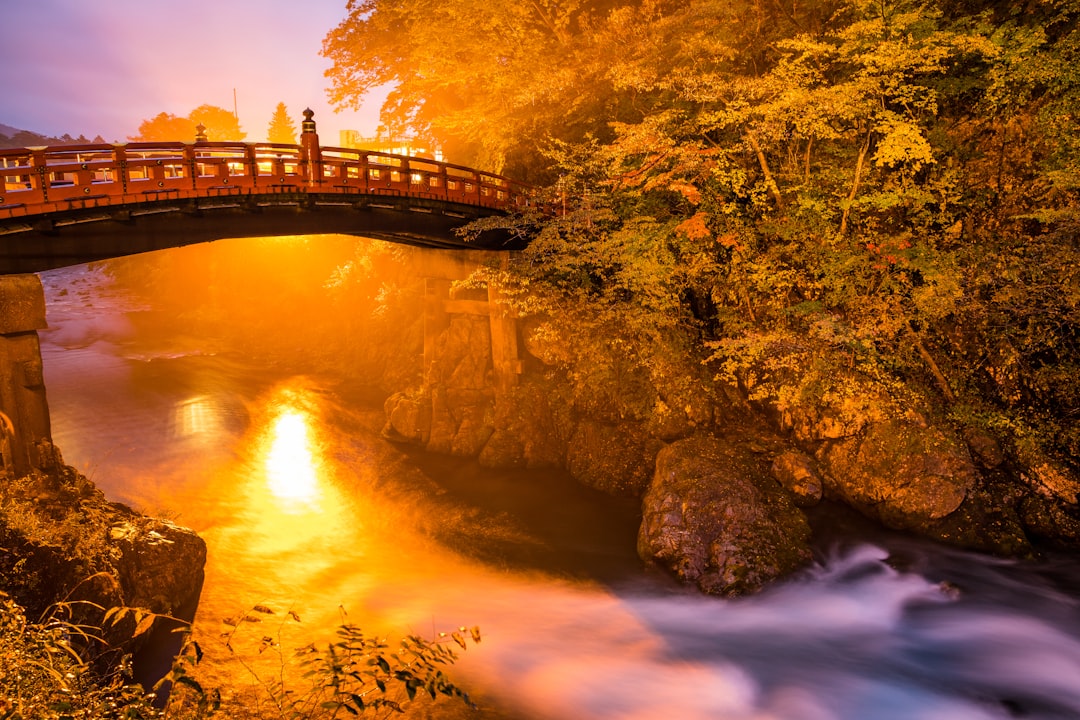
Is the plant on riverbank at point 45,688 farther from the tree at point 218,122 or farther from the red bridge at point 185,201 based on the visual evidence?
the tree at point 218,122

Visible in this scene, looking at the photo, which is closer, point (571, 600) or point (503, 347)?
point (571, 600)

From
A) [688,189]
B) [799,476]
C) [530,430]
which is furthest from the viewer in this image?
[530,430]

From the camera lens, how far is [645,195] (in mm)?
16922

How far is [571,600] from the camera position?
13.1 metres

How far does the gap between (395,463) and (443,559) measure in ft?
19.3

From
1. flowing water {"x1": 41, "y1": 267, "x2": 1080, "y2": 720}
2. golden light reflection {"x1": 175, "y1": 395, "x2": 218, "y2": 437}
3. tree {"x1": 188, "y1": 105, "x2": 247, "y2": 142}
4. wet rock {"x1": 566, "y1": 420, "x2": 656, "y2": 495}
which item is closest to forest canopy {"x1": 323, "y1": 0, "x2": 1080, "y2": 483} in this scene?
wet rock {"x1": 566, "y1": 420, "x2": 656, "y2": 495}

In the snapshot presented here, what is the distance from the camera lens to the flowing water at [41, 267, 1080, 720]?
404 inches

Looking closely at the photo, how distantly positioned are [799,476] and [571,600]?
6053 mm

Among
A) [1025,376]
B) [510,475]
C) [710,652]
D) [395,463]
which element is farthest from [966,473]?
[395,463]

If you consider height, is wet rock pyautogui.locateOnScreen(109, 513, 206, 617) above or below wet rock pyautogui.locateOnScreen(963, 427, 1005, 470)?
below

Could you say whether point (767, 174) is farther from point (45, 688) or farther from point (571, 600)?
point (45, 688)

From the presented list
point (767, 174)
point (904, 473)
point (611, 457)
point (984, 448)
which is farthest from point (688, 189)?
point (984, 448)

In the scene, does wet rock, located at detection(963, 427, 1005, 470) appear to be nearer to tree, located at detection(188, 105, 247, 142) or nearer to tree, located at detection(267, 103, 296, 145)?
tree, located at detection(267, 103, 296, 145)

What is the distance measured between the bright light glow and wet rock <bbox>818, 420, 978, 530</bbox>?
49.2 ft
